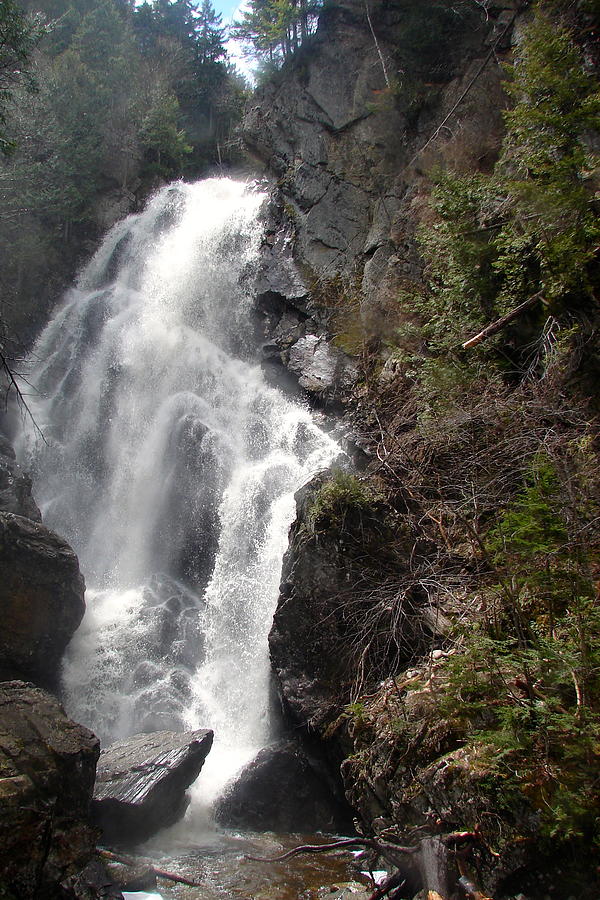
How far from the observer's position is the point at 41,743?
5.95 meters

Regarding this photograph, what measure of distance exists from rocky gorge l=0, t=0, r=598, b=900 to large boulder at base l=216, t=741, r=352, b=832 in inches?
1.1

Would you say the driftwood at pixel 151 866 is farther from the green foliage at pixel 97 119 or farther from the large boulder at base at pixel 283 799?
the green foliage at pixel 97 119

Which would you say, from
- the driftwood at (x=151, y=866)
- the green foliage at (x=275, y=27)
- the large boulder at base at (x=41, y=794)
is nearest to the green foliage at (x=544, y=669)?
the driftwood at (x=151, y=866)

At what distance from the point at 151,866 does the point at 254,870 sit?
1093 mm

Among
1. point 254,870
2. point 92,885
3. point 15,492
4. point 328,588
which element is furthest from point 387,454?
point 15,492

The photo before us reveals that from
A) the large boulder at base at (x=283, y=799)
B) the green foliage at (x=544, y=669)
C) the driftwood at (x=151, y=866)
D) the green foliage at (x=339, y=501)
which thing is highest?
the green foliage at (x=339, y=501)

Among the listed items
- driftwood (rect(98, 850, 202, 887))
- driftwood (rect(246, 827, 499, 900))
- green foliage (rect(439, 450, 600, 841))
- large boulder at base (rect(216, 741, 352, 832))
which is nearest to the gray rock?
large boulder at base (rect(216, 741, 352, 832))

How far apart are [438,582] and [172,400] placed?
1013cm

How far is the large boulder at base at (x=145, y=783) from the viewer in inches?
280

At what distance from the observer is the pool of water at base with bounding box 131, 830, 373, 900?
5.64 meters

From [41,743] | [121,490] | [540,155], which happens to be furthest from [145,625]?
[540,155]

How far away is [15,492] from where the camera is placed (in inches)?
445

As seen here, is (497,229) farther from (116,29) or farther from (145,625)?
(116,29)

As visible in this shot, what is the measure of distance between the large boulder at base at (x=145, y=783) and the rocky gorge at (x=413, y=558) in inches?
7.2
